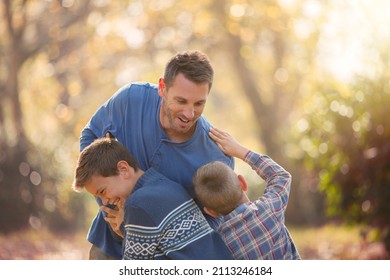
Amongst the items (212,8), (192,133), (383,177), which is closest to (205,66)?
(192,133)

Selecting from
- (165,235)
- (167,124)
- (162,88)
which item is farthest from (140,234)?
(162,88)

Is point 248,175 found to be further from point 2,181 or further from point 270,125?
point 2,181

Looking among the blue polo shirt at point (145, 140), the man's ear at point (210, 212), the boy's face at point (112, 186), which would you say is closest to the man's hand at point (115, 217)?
A: the boy's face at point (112, 186)

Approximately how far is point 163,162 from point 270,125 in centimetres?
822

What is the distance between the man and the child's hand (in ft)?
0.10

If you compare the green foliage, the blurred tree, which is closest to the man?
the green foliage

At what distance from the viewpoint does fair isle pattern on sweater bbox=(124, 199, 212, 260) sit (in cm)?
320

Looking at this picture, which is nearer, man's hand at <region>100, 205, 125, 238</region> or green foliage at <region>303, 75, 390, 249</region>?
man's hand at <region>100, 205, 125, 238</region>

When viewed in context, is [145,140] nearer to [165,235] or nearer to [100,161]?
[100,161]

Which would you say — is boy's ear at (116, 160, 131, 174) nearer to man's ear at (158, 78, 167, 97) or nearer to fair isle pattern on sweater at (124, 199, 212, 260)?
fair isle pattern on sweater at (124, 199, 212, 260)

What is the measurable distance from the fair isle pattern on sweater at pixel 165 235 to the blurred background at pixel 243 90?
10.5ft

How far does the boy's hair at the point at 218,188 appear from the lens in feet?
11.1

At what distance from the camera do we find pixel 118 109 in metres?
3.82
